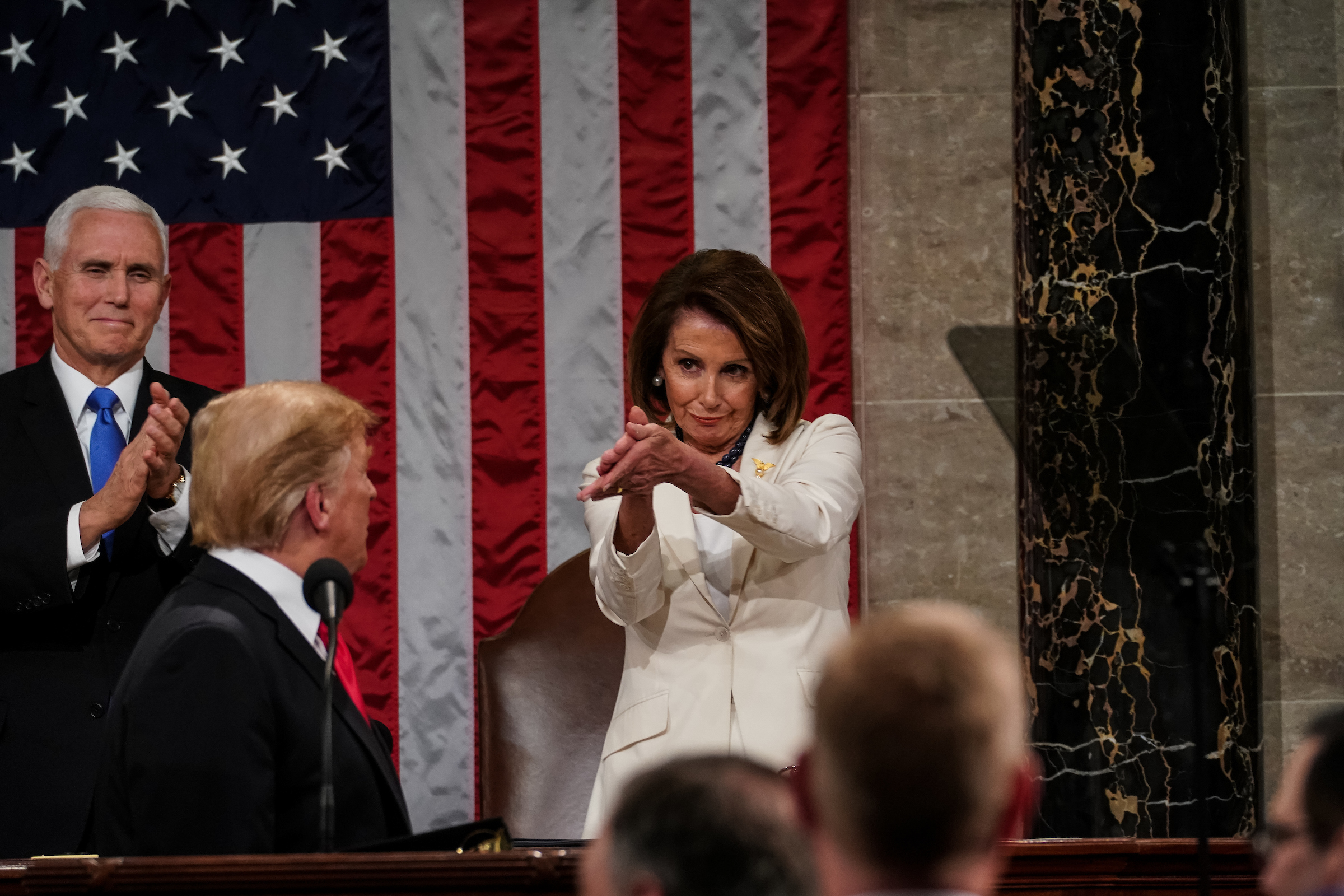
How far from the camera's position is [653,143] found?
4652 millimetres

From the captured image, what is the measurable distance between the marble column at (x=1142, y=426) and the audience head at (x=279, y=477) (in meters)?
2.47

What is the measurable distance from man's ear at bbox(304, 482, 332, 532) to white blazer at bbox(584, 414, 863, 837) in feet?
2.37

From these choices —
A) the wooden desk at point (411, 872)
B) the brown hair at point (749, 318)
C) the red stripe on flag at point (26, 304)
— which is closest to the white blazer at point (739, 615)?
the brown hair at point (749, 318)

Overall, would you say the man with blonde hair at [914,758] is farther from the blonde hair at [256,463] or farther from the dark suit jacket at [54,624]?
the dark suit jacket at [54,624]

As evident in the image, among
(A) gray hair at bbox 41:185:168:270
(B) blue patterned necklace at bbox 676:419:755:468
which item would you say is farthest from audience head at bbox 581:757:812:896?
(A) gray hair at bbox 41:185:168:270

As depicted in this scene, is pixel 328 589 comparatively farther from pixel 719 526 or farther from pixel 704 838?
pixel 719 526

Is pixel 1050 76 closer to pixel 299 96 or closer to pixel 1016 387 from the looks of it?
pixel 1016 387

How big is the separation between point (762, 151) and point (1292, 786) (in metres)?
3.29

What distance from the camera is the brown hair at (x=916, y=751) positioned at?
1.16 m

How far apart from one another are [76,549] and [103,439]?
1.20 feet

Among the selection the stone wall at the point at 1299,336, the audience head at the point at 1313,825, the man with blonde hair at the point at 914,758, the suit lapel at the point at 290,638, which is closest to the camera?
the man with blonde hair at the point at 914,758

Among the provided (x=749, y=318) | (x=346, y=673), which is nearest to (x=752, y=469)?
(x=749, y=318)

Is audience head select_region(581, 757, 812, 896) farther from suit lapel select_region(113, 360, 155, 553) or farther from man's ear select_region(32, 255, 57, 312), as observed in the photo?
man's ear select_region(32, 255, 57, 312)

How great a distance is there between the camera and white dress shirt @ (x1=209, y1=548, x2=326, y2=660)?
224 centimetres
